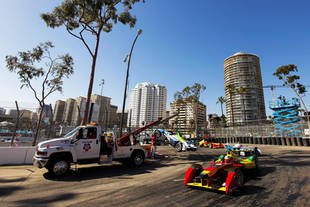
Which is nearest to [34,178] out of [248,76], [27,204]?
[27,204]

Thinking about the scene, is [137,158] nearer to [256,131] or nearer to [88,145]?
[88,145]

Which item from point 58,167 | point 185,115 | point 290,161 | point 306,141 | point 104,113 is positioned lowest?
point 58,167

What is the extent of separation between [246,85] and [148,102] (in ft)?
191

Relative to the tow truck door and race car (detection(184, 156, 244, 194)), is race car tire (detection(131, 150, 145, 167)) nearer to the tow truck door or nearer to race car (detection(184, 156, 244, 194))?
the tow truck door

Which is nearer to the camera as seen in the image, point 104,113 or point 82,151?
point 82,151

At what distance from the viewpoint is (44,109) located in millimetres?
13508

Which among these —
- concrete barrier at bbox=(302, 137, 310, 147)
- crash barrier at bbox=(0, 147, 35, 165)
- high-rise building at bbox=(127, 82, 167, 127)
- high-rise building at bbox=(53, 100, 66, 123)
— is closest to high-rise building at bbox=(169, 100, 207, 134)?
crash barrier at bbox=(0, 147, 35, 165)

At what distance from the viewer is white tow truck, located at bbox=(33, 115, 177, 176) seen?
6.78m

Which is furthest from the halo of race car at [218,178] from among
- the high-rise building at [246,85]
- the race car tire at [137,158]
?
the high-rise building at [246,85]

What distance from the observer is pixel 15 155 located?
381 inches

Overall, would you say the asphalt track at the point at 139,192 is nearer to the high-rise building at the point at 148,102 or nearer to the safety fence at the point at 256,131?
the safety fence at the point at 256,131

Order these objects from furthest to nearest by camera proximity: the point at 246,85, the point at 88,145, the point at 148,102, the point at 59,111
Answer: the point at 148,102, the point at 246,85, the point at 59,111, the point at 88,145

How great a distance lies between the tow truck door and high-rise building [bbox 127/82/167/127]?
92.6 m

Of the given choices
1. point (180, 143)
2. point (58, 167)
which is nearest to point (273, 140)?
point (180, 143)
